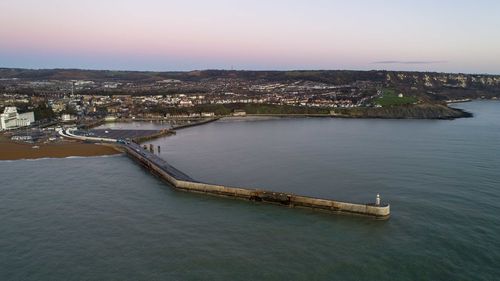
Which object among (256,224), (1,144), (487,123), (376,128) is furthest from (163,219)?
(487,123)

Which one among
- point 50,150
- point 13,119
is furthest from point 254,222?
point 13,119

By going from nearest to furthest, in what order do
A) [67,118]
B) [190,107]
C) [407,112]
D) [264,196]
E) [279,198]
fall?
[279,198] < [264,196] < [67,118] < [407,112] < [190,107]

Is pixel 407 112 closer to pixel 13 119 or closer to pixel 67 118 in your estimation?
pixel 67 118

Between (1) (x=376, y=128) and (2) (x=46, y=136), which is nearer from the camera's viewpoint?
(2) (x=46, y=136)

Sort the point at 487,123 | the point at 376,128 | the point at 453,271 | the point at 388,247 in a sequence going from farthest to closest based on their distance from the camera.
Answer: the point at 487,123, the point at 376,128, the point at 388,247, the point at 453,271

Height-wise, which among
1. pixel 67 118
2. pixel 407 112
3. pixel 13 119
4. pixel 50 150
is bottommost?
pixel 50 150

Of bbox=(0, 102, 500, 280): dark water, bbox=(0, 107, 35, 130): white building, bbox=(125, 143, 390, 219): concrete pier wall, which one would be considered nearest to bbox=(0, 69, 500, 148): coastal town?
bbox=(0, 107, 35, 130): white building

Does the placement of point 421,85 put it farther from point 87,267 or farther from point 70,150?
point 87,267
